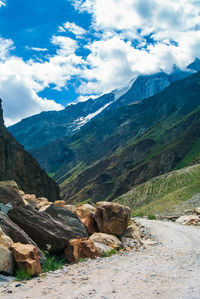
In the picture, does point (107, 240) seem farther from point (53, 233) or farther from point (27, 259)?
point (27, 259)

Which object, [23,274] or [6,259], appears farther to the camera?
[6,259]

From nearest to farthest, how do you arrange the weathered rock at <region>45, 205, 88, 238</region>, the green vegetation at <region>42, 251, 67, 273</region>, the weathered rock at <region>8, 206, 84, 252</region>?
the green vegetation at <region>42, 251, 67, 273</region>
the weathered rock at <region>8, 206, 84, 252</region>
the weathered rock at <region>45, 205, 88, 238</region>

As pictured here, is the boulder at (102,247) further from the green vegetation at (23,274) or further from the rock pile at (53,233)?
the green vegetation at (23,274)

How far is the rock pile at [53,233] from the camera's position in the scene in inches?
491

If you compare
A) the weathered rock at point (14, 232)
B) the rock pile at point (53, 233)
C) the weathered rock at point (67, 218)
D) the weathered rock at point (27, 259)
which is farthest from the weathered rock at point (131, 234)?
the weathered rock at point (27, 259)

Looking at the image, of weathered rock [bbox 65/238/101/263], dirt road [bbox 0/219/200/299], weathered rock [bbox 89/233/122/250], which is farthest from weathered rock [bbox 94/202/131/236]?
dirt road [bbox 0/219/200/299]

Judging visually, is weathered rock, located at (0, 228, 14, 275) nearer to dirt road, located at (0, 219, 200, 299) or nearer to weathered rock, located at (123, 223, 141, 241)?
dirt road, located at (0, 219, 200, 299)

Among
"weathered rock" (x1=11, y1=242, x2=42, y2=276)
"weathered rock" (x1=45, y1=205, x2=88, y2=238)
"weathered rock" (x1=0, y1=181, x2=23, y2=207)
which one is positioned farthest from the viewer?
"weathered rock" (x1=0, y1=181, x2=23, y2=207)

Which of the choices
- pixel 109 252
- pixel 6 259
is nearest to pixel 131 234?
pixel 109 252

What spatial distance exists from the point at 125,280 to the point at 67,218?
8.41 meters

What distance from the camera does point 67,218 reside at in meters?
18.9

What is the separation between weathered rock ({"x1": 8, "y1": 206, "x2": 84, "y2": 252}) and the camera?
15.5 metres

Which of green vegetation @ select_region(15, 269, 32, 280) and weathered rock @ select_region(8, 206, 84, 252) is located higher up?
weathered rock @ select_region(8, 206, 84, 252)

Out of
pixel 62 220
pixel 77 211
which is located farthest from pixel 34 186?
pixel 62 220
